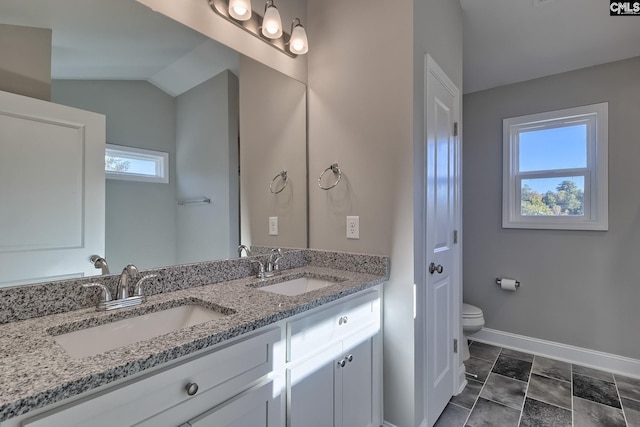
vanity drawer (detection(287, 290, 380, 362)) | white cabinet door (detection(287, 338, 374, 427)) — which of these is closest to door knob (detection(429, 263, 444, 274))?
vanity drawer (detection(287, 290, 380, 362))

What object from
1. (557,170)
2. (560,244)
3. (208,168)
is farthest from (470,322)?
(208,168)

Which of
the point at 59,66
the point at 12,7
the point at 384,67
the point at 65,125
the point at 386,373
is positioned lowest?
the point at 386,373

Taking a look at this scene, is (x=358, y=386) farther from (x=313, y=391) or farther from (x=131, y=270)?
(x=131, y=270)

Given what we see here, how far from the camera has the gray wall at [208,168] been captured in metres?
1.41

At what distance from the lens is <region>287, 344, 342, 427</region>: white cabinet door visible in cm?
111

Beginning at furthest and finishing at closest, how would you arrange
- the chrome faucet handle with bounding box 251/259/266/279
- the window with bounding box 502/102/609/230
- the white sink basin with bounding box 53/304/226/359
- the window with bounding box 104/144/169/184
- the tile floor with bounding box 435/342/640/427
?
the window with bounding box 502/102/609/230, the tile floor with bounding box 435/342/640/427, the chrome faucet handle with bounding box 251/259/266/279, the window with bounding box 104/144/169/184, the white sink basin with bounding box 53/304/226/359

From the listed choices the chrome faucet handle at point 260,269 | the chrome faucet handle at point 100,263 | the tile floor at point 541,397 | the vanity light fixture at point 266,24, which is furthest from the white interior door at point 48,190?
the tile floor at point 541,397

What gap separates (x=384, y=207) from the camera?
1.62m

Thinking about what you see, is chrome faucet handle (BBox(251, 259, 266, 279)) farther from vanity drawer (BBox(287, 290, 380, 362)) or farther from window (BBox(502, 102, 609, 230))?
window (BBox(502, 102, 609, 230))

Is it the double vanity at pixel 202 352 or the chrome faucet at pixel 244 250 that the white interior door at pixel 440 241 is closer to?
the double vanity at pixel 202 352

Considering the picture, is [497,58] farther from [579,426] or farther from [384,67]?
[579,426]

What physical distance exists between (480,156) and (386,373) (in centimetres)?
233

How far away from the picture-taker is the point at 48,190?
1.02 m

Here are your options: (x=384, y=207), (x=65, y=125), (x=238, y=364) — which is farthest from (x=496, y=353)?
(x=65, y=125)
